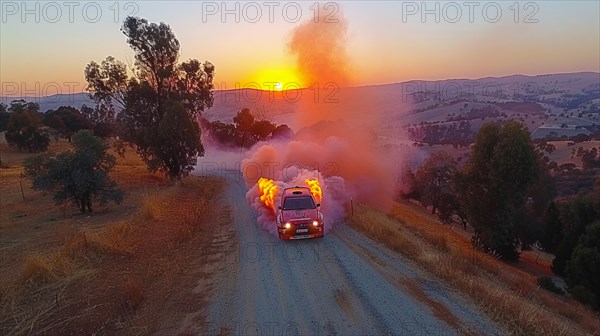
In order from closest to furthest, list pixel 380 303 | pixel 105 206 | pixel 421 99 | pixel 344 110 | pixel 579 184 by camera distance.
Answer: pixel 380 303 < pixel 105 206 < pixel 344 110 < pixel 579 184 < pixel 421 99

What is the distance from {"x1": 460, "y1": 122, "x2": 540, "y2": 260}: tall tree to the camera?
33750 millimetres

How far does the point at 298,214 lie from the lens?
1880 cm

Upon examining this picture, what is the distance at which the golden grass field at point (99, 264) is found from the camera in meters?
11.2

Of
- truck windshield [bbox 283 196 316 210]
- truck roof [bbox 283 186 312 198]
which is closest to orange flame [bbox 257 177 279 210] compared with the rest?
truck roof [bbox 283 186 312 198]

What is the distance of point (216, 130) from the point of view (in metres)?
83.1

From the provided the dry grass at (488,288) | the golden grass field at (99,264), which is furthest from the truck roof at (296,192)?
the golden grass field at (99,264)

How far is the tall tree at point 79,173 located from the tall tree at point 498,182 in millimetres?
28054

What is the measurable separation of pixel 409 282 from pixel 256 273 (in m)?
4.94

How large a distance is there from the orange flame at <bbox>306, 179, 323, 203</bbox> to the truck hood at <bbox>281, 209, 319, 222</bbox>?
2838mm

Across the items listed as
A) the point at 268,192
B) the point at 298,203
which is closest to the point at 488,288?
the point at 298,203

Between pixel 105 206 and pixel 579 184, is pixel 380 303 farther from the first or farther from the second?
pixel 579 184

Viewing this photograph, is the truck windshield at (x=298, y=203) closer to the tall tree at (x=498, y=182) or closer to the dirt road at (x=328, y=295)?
the dirt road at (x=328, y=295)

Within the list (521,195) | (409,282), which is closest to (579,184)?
(521,195)

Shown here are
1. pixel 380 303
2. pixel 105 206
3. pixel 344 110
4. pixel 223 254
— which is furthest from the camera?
pixel 344 110
